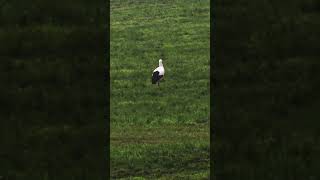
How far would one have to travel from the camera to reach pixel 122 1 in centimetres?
4641
